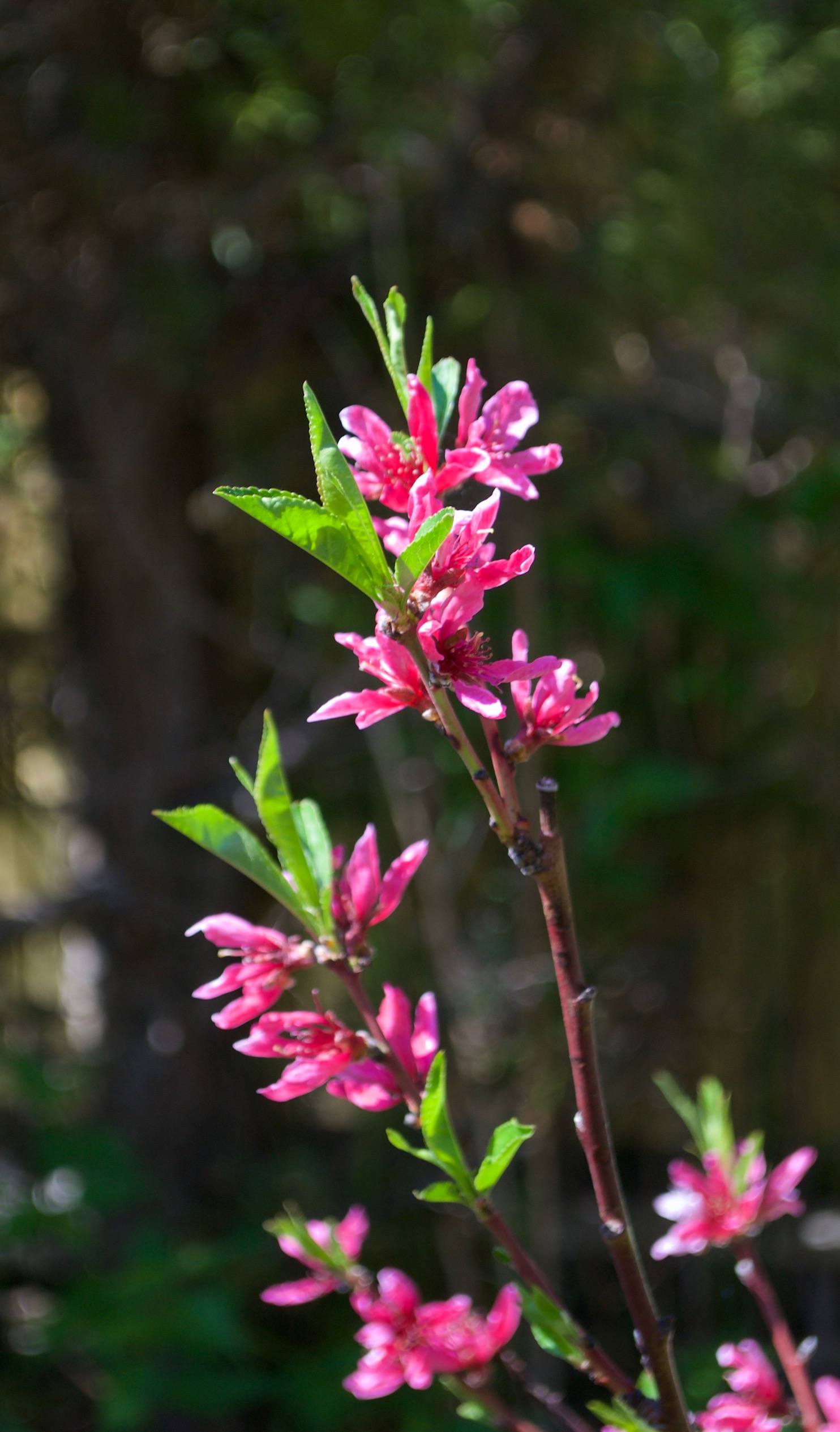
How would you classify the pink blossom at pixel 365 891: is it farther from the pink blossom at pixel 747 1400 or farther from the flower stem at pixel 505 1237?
the pink blossom at pixel 747 1400

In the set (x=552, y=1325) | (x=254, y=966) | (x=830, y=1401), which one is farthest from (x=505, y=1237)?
(x=830, y=1401)

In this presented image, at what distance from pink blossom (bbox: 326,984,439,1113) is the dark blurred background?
0.76 meters

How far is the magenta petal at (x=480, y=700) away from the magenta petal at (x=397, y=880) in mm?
90

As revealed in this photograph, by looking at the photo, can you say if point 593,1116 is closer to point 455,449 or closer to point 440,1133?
point 440,1133

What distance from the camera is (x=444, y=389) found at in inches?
15.6

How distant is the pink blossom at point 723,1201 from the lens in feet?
1.63

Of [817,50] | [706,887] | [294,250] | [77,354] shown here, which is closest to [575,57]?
[817,50]

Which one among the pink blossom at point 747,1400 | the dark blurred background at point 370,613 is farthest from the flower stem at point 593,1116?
the dark blurred background at point 370,613

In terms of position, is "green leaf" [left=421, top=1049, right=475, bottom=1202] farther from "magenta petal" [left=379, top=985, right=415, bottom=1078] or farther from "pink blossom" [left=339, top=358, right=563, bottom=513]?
"pink blossom" [left=339, top=358, right=563, bottom=513]

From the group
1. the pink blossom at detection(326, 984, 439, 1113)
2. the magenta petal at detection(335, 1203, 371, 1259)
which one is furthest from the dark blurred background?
the pink blossom at detection(326, 984, 439, 1113)

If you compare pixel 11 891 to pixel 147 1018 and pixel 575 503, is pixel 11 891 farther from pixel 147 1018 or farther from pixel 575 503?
pixel 575 503

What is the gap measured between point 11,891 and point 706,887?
1483mm

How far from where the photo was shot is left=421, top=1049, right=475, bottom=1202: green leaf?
1.15 ft

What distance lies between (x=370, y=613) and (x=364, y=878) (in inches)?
40.9
